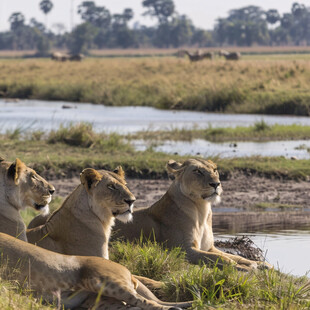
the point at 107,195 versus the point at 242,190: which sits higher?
the point at 107,195

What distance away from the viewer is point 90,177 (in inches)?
226

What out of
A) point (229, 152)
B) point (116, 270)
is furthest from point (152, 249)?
point (229, 152)

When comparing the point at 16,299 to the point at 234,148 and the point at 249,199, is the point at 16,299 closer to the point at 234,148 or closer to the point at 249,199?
the point at 249,199

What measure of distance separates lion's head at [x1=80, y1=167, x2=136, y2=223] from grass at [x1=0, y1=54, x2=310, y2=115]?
20.6 metres

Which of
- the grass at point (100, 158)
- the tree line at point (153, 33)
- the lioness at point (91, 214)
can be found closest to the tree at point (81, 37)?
the tree line at point (153, 33)

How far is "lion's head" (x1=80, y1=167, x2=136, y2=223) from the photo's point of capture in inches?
221

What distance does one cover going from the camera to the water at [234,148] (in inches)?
620

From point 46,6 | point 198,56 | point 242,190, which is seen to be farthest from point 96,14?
point 242,190

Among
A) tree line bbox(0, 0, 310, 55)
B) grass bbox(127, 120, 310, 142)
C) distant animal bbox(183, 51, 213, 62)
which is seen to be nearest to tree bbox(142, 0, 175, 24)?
tree line bbox(0, 0, 310, 55)

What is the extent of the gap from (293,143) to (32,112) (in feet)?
41.7

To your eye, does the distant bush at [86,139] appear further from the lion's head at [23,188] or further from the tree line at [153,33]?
the tree line at [153,33]

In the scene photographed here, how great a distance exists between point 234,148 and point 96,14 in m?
127

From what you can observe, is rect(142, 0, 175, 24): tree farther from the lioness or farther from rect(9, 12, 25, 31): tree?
the lioness

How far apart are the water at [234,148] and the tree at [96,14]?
404 ft
